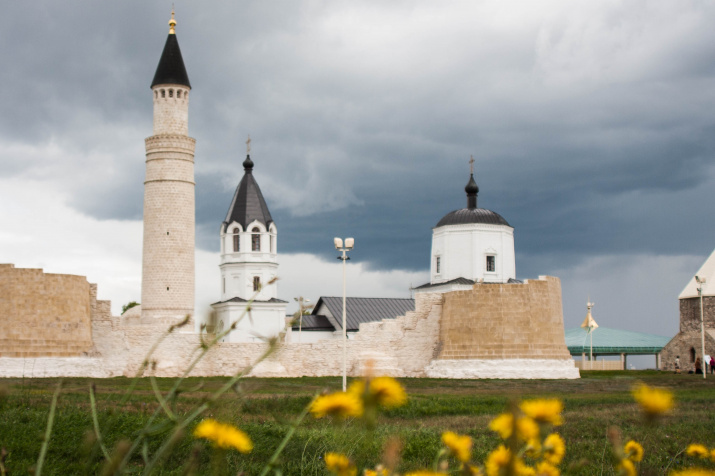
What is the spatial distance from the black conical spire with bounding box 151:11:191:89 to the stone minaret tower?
0.15ft

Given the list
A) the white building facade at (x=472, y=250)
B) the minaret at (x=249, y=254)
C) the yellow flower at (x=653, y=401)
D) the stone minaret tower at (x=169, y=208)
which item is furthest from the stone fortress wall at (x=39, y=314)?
the yellow flower at (x=653, y=401)

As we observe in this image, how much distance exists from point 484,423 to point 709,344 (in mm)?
30391

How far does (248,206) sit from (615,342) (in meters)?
32.9

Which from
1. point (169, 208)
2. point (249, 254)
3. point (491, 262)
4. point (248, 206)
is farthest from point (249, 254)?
point (491, 262)

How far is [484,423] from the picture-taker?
1034cm

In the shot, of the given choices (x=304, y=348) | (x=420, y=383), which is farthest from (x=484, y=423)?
(x=304, y=348)

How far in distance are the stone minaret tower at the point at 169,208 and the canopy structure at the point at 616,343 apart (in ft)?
115

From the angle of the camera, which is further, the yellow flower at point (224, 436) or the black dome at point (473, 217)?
the black dome at point (473, 217)

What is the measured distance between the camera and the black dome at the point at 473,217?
41.9 metres

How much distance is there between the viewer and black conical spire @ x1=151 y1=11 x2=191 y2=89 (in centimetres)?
3134

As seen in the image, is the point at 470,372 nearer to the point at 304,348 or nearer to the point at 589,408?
the point at 304,348

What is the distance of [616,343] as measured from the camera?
58.6 metres

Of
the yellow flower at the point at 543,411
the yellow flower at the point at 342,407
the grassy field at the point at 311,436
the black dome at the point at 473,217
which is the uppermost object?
the black dome at the point at 473,217

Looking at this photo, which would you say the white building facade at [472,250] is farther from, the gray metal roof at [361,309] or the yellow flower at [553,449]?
the yellow flower at [553,449]
